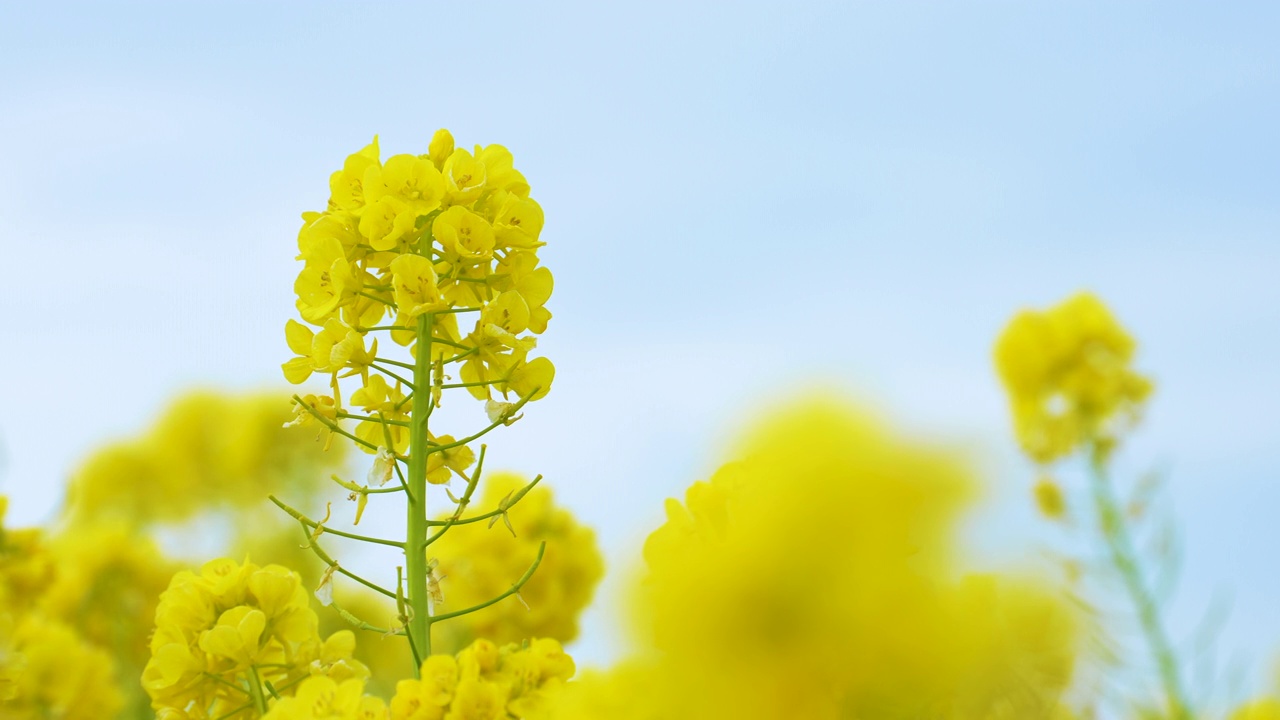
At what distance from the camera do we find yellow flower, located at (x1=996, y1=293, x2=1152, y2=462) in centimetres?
289

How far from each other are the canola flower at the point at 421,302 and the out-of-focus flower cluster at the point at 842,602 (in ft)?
2.19

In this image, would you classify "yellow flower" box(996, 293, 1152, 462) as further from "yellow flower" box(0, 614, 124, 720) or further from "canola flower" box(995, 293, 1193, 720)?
"yellow flower" box(0, 614, 124, 720)

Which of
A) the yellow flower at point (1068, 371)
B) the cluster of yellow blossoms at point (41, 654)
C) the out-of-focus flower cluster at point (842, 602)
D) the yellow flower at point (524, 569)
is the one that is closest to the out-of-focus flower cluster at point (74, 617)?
the cluster of yellow blossoms at point (41, 654)

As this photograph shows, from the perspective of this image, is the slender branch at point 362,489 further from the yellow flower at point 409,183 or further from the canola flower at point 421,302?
the yellow flower at point 409,183

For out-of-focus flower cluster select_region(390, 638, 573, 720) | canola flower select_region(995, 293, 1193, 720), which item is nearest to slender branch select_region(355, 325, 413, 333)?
out-of-focus flower cluster select_region(390, 638, 573, 720)

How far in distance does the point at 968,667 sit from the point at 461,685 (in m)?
0.69

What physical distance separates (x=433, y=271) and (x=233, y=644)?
14.9 inches

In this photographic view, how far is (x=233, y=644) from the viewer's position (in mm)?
992

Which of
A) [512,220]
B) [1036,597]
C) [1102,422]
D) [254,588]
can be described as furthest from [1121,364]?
[1036,597]

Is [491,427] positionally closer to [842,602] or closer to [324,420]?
[324,420]

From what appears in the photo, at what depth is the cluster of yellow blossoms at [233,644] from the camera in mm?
998

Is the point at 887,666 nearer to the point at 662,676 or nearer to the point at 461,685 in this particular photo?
the point at 662,676

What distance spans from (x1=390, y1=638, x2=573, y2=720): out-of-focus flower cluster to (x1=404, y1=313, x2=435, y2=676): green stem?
29mm

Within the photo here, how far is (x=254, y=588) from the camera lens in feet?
3.37
